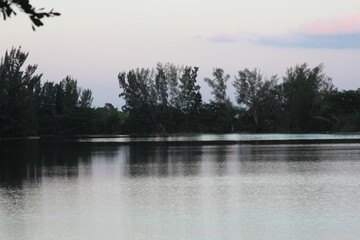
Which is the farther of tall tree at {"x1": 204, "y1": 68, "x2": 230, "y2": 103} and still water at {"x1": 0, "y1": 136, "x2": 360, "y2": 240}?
tall tree at {"x1": 204, "y1": 68, "x2": 230, "y2": 103}

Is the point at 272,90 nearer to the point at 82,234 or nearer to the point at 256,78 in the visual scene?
the point at 256,78

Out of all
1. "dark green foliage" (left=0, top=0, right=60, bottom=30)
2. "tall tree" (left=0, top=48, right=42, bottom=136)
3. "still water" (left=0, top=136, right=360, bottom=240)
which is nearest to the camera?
"dark green foliage" (left=0, top=0, right=60, bottom=30)

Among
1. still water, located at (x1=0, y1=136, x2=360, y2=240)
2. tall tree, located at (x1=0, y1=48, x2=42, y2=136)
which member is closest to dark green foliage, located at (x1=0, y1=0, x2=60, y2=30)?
still water, located at (x1=0, y1=136, x2=360, y2=240)

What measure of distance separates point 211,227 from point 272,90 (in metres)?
105

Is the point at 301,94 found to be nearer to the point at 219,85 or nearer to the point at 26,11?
the point at 219,85

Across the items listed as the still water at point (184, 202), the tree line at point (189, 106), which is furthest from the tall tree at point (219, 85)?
the still water at point (184, 202)

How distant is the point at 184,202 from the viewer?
1864 centimetres

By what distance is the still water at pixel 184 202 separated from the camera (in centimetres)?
1391

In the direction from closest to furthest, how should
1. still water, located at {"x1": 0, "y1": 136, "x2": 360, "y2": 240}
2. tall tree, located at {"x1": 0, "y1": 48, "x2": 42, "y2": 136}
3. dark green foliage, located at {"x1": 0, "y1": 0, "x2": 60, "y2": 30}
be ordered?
dark green foliage, located at {"x1": 0, "y1": 0, "x2": 60, "y2": 30}, still water, located at {"x1": 0, "y1": 136, "x2": 360, "y2": 240}, tall tree, located at {"x1": 0, "y1": 48, "x2": 42, "y2": 136}

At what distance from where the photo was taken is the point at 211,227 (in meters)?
14.3

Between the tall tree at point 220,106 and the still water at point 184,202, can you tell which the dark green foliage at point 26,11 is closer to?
the still water at point 184,202

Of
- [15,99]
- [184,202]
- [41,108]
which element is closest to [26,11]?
[184,202]

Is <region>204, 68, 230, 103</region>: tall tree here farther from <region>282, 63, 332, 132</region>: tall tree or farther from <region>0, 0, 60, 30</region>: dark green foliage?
<region>0, 0, 60, 30</region>: dark green foliage

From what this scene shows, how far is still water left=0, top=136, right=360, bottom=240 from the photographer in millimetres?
13906
